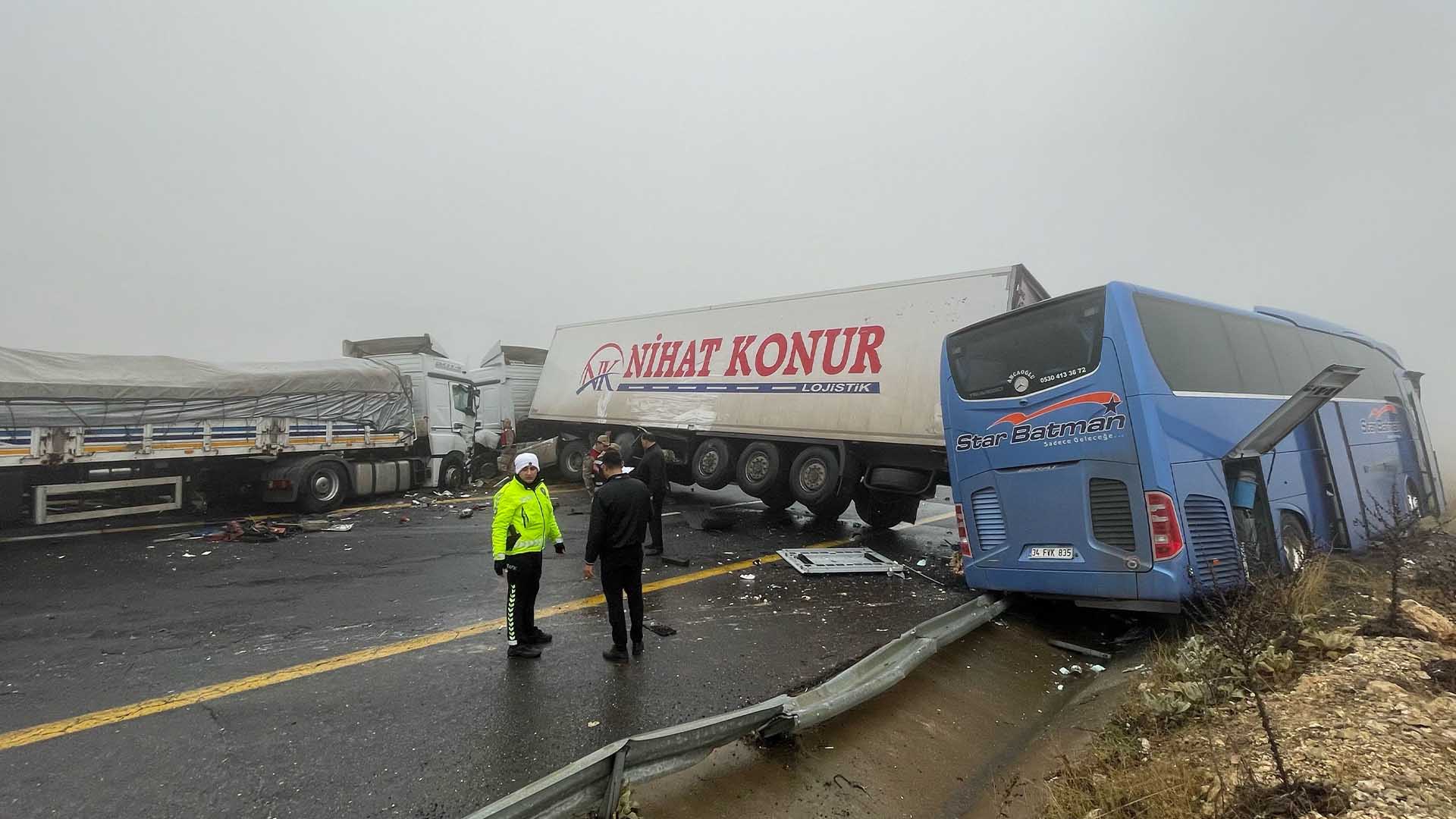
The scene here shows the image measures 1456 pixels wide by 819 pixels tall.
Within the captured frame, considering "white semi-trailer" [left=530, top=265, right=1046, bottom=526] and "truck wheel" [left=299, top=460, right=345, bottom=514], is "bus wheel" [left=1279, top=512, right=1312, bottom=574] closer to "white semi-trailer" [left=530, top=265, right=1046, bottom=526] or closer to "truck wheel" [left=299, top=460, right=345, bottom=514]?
"white semi-trailer" [left=530, top=265, right=1046, bottom=526]

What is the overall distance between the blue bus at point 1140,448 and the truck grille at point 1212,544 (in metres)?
0.02

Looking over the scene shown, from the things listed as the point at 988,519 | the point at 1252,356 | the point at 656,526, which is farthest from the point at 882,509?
the point at 1252,356

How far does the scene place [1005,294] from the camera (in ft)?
27.2

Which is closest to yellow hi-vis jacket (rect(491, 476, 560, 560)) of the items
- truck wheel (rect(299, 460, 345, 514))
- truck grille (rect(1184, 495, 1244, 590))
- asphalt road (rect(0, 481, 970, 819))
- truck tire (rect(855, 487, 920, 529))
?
asphalt road (rect(0, 481, 970, 819))

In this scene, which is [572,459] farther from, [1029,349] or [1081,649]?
[1081,649]

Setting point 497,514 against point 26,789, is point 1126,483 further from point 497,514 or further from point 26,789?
point 26,789

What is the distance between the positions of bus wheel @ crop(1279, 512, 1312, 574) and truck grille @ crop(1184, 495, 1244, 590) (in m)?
0.72

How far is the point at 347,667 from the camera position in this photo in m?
4.15

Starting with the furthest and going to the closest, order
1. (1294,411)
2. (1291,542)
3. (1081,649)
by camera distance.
Result: (1291,542) → (1081,649) → (1294,411)

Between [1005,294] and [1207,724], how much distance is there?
6072 millimetres

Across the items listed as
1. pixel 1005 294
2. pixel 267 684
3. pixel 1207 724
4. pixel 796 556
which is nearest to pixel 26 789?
pixel 267 684

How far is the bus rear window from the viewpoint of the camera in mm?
4957

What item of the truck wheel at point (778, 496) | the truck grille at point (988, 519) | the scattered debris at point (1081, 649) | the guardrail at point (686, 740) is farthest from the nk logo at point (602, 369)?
the guardrail at point (686, 740)

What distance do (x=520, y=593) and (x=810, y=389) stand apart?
6.36m
